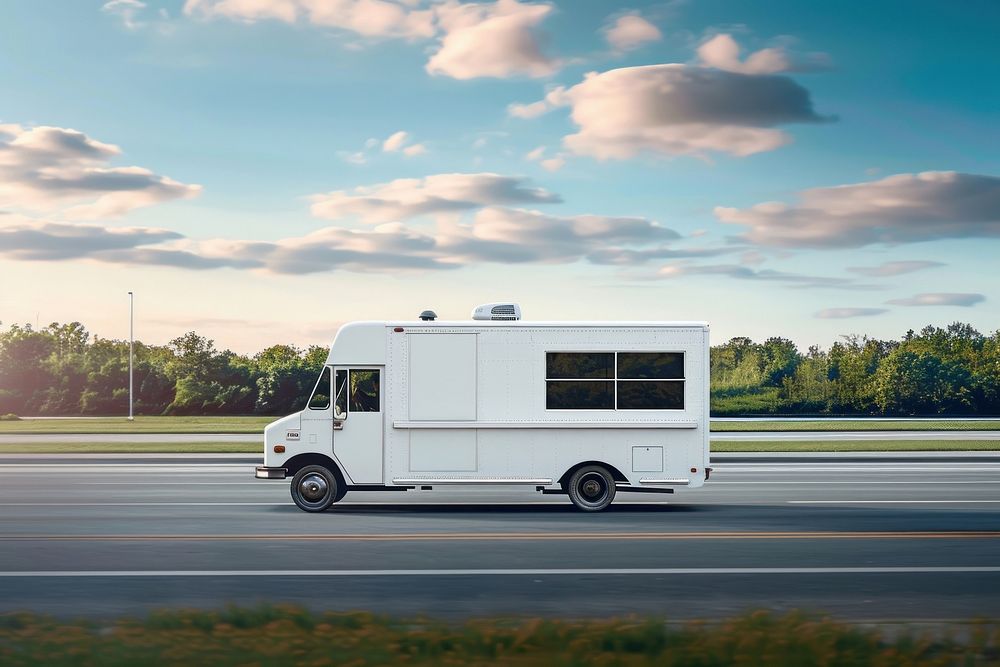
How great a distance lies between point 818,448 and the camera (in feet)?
97.5

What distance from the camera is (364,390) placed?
15797mm

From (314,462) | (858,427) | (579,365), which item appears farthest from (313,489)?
(858,427)

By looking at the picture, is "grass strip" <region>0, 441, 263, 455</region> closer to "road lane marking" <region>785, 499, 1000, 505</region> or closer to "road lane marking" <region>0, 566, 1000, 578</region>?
"road lane marking" <region>785, 499, 1000, 505</region>

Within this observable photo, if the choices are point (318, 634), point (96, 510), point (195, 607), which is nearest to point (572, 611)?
point (318, 634)

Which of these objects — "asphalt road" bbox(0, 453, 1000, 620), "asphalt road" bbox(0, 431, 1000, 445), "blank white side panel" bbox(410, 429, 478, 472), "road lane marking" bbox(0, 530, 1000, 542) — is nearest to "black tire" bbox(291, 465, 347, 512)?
"asphalt road" bbox(0, 453, 1000, 620)

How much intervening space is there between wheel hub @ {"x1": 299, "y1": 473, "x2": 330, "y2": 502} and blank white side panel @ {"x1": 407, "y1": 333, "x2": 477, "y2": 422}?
1.69 m

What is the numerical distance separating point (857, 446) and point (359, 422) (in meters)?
19.5

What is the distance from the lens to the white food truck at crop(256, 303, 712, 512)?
51.2ft

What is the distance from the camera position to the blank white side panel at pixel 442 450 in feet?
A: 51.2

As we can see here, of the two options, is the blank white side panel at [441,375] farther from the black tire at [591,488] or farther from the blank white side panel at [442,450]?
the black tire at [591,488]

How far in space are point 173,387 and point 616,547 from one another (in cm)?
5868

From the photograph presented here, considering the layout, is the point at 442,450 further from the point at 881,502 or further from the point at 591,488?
the point at 881,502

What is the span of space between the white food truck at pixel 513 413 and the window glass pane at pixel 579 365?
0.6 inches

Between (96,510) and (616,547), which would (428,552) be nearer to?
(616,547)
